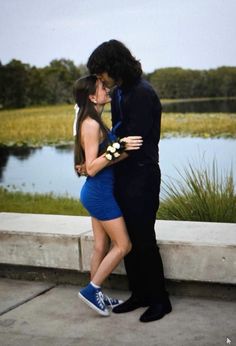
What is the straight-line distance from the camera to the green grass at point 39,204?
22.8ft

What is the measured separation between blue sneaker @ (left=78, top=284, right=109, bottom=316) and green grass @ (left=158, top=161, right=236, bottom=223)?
183 cm

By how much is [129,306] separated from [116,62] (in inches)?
61.4

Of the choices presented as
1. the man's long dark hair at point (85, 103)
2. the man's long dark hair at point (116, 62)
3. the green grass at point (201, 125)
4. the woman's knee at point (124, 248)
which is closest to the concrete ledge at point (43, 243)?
the woman's knee at point (124, 248)

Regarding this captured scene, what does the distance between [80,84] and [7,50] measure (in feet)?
12.9

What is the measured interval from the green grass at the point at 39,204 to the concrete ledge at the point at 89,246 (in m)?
1.47

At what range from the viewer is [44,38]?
756 cm

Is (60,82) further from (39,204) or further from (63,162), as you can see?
(39,204)

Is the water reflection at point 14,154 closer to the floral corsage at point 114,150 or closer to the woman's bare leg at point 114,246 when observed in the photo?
the woman's bare leg at point 114,246

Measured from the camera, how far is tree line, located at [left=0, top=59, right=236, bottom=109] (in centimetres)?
707

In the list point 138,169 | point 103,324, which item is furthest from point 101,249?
point 138,169

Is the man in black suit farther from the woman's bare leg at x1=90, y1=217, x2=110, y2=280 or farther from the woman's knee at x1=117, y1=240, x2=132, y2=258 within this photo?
the woman's bare leg at x1=90, y1=217, x2=110, y2=280

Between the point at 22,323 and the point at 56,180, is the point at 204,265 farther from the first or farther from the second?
the point at 56,180

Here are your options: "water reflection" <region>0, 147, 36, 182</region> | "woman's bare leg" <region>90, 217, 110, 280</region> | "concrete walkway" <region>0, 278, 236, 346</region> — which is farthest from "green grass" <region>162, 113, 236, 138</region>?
"woman's bare leg" <region>90, 217, 110, 280</region>

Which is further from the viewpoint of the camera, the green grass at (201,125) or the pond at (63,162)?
the green grass at (201,125)
